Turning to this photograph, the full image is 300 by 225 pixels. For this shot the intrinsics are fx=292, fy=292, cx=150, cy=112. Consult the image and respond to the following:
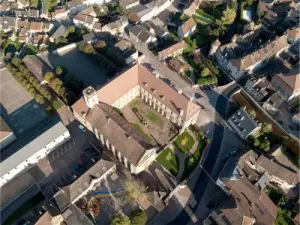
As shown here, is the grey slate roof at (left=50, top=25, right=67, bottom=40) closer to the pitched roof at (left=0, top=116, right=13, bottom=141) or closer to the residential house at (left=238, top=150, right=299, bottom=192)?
the pitched roof at (left=0, top=116, right=13, bottom=141)

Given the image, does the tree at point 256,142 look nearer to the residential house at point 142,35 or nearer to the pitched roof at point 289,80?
the pitched roof at point 289,80

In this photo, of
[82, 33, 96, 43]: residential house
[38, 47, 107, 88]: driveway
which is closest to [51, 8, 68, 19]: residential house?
[82, 33, 96, 43]: residential house

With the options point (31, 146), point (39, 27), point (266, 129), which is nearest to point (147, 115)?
point (31, 146)

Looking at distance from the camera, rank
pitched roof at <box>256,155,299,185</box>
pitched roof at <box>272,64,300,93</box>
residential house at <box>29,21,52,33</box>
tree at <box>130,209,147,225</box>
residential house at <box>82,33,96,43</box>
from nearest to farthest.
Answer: tree at <box>130,209,147,225</box>
pitched roof at <box>256,155,299,185</box>
pitched roof at <box>272,64,300,93</box>
residential house at <box>82,33,96,43</box>
residential house at <box>29,21,52,33</box>

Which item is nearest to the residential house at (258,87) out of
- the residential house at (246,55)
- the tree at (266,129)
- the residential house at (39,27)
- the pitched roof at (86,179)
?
the residential house at (246,55)

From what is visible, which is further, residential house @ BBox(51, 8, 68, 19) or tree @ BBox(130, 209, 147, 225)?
residential house @ BBox(51, 8, 68, 19)

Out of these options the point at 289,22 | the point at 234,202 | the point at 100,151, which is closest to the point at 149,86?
the point at 100,151

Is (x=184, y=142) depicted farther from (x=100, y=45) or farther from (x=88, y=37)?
(x=88, y=37)
